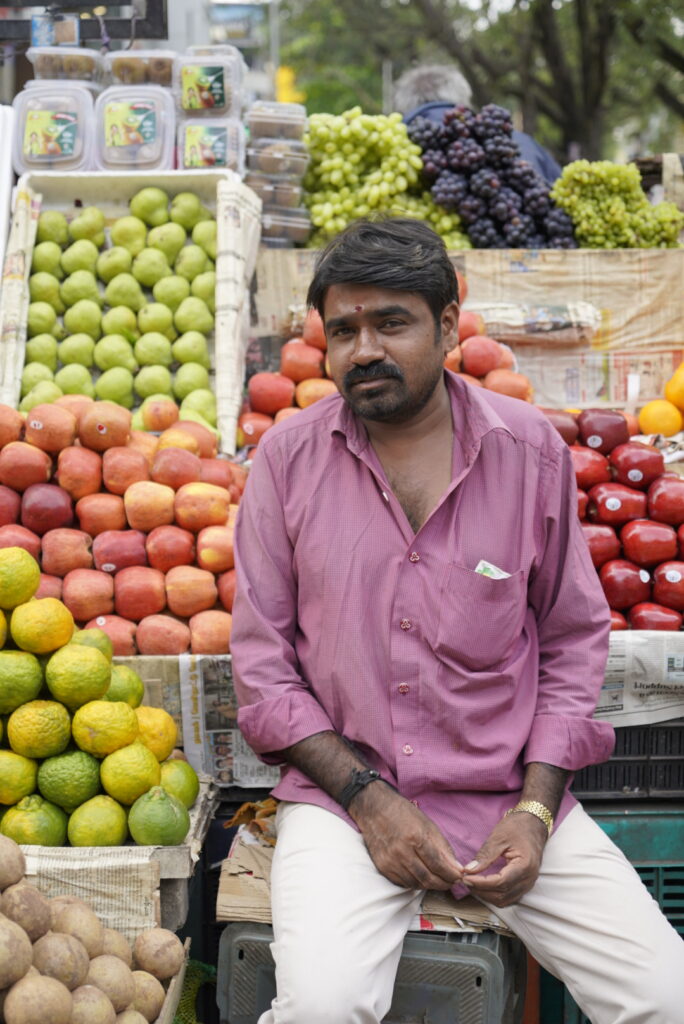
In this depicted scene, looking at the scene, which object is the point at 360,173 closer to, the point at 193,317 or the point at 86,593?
the point at 193,317

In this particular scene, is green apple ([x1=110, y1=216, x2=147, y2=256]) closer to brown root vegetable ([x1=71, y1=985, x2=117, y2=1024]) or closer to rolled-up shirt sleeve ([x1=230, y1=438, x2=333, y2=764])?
rolled-up shirt sleeve ([x1=230, y1=438, x2=333, y2=764])

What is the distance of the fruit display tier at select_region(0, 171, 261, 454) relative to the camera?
425cm

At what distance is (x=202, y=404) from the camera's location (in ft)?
13.8

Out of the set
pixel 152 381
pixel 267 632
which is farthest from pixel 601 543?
pixel 152 381

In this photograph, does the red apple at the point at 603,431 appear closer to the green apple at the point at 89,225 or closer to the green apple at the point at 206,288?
the green apple at the point at 206,288

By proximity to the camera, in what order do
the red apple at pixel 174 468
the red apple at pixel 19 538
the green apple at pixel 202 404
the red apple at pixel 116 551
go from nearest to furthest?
the red apple at pixel 19 538 < the red apple at pixel 116 551 < the red apple at pixel 174 468 < the green apple at pixel 202 404

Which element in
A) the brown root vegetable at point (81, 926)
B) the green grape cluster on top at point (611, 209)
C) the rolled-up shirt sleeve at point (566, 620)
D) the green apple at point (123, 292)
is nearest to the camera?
the brown root vegetable at point (81, 926)

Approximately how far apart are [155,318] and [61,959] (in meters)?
3.07

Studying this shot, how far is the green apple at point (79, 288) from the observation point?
14.6 ft

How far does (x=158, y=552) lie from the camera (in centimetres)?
311

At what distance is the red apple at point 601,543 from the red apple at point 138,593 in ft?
4.54

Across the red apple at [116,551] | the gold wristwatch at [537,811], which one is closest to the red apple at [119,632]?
the red apple at [116,551]

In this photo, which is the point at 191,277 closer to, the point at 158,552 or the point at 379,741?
the point at 158,552

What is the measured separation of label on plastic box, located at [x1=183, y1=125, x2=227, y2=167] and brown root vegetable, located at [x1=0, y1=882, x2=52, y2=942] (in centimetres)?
383
